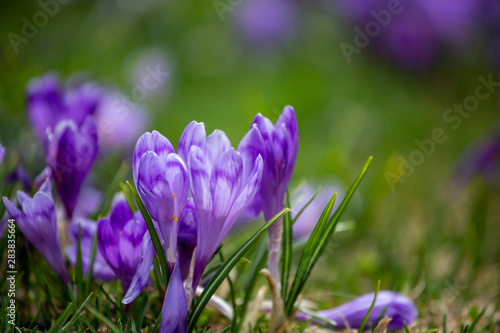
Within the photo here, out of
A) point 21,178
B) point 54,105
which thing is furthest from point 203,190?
point 54,105

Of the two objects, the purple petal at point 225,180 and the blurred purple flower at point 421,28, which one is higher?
the blurred purple flower at point 421,28

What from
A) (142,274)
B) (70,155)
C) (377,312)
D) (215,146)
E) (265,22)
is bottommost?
(377,312)

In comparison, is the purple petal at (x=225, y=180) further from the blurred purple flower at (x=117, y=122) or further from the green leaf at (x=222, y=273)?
the blurred purple flower at (x=117, y=122)

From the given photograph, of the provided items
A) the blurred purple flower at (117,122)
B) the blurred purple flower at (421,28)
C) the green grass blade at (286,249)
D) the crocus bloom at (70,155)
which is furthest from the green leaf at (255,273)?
the blurred purple flower at (421,28)

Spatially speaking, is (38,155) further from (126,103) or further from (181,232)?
(181,232)

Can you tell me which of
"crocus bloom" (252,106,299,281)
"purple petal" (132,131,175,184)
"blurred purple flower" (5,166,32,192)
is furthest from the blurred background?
"purple petal" (132,131,175,184)

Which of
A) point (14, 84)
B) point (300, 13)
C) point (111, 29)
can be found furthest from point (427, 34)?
point (14, 84)

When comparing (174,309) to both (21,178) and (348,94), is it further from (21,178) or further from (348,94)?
(348,94)
